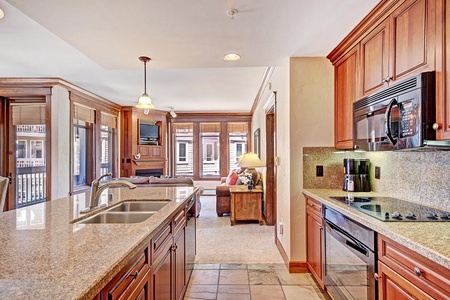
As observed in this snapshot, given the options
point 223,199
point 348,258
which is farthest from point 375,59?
point 223,199

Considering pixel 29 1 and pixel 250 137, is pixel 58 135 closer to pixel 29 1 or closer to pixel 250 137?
pixel 29 1

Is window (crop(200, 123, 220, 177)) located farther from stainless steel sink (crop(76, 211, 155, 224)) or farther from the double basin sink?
stainless steel sink (crop(76, 211, 155, 224))

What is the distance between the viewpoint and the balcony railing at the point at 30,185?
504 cm

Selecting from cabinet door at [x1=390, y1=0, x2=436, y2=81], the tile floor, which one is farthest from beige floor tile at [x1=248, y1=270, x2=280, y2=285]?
cabinet door at [x1=390, y1=0, x2=436, y2=81]

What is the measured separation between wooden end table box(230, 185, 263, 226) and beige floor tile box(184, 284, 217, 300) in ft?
7.05

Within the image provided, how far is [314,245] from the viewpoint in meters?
2.54

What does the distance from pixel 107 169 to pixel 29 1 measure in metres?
5.78

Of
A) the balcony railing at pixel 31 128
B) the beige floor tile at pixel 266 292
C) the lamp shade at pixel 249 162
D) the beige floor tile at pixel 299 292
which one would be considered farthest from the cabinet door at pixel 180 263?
the balcony railing at pixel 31 128

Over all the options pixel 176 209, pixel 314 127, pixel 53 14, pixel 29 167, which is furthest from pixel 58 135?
pixel 314 127

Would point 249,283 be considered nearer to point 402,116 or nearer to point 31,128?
point 402,116

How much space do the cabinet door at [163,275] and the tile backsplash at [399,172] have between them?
1686mm

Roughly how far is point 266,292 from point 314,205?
0.93m

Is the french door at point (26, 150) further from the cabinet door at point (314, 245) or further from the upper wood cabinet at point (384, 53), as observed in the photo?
the upper wood cabinet at point (384, 53)

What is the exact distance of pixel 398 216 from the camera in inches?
58.5
